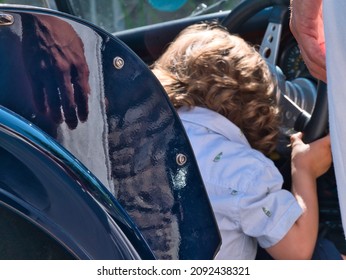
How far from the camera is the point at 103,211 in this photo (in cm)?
138

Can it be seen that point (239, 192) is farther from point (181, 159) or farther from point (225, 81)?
point (181, 159)

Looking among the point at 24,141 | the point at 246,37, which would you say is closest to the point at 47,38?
the point at 24,141

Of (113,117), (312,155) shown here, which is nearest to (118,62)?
(113,117)

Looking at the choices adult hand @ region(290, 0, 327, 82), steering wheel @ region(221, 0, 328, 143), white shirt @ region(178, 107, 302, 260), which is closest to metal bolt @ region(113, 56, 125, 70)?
adult hand @ region(290, 0, 327, 82)

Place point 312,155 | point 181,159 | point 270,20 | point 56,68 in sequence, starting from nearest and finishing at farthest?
point 56,68 → point 181,159 → point 312,155 → point 270,20

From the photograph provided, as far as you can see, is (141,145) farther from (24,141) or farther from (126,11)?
(126,11)

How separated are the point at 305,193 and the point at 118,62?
0.96m

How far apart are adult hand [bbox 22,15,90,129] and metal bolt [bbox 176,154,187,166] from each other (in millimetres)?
226

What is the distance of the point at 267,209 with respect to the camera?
2221 millimetres

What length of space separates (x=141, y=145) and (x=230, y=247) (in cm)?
72

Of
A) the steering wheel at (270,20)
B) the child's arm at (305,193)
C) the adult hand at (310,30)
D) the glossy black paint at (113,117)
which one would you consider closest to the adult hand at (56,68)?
the glossy black paint at (113,117)

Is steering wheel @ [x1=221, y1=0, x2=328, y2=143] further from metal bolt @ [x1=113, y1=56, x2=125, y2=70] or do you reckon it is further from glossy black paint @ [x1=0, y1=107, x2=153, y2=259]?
glossy black paint @ [x1=0, y1=107, x2=153, y2=259]

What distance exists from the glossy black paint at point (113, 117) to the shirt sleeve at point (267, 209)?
1.69 feet

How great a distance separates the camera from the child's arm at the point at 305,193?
7.46 feet
